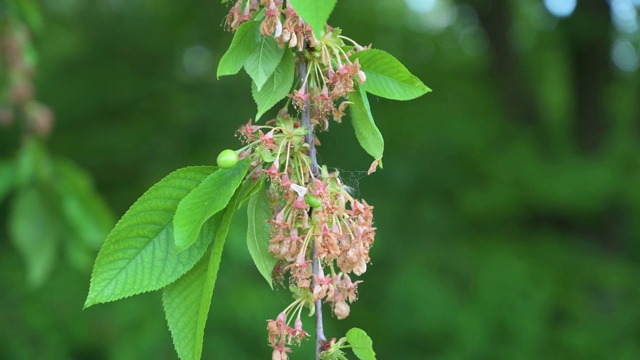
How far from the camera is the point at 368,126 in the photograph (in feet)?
2.76

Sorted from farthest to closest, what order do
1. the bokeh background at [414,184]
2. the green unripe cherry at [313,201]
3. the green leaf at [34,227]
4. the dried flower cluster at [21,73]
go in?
the bokeh background at [414,184] < the dried flower cluster at [21,73] < the green leaf at [34,227] < the green unripe cherry at [313,201]

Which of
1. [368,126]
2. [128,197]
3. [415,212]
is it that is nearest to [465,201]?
[415,212]

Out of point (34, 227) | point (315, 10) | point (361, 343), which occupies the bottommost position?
point (34, 227)

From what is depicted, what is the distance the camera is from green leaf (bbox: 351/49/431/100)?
82cm

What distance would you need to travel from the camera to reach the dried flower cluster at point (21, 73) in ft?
7.75

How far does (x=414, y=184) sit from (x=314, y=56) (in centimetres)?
382

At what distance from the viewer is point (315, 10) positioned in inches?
25.8

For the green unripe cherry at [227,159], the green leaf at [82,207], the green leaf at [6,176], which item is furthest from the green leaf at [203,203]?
the green leaf at [6,176]

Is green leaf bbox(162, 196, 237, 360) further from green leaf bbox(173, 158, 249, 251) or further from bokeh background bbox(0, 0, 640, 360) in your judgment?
bokeh background bbox(0, 0, 640, 360)

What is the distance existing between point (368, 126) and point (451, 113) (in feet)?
12.8

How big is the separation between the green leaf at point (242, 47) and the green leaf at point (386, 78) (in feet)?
0.37

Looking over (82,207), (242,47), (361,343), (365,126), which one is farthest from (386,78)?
(82,207)

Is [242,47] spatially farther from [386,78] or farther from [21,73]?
[21,73]

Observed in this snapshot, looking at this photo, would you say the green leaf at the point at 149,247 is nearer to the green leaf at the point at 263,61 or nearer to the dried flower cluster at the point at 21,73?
the green leaf at the point at 263,61
